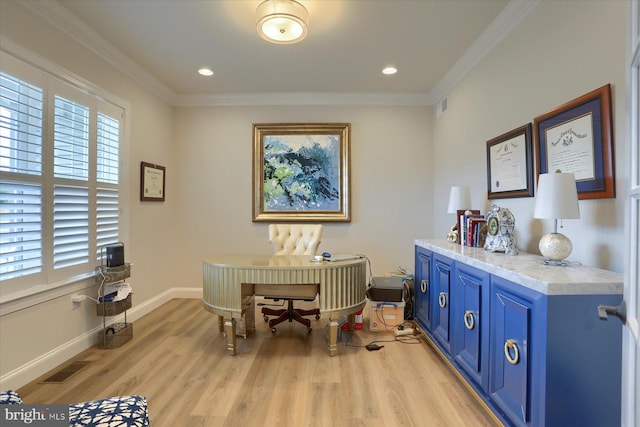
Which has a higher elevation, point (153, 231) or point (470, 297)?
point (153, 231)

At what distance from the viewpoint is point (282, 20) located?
218 cm

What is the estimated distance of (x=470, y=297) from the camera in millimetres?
1960

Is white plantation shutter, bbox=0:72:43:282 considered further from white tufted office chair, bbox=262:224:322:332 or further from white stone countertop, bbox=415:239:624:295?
white stone countertop, bbox=415:239:624:295

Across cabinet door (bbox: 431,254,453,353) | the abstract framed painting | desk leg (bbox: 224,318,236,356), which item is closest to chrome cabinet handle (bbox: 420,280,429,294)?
cabinet door (bbox: 431,254,453,353)

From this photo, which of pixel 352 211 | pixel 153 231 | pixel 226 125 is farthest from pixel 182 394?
pixel 226 125

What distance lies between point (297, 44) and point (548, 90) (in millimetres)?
2041

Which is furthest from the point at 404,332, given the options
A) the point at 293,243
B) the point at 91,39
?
the point at 91,39

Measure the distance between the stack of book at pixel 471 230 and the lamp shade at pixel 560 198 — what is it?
83 centimetres

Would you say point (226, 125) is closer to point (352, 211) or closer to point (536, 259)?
point (352, 211)

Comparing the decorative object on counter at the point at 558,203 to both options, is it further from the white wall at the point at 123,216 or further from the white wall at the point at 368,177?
the white wall at the point at 123,216

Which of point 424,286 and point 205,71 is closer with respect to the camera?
point 424,286

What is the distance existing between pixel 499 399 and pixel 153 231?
3.74 meters

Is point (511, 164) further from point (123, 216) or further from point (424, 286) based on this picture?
point (123, 216)

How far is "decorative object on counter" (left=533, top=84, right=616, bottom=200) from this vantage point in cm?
156
